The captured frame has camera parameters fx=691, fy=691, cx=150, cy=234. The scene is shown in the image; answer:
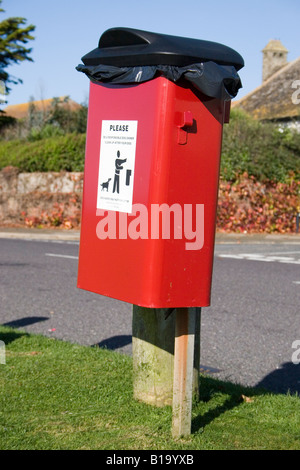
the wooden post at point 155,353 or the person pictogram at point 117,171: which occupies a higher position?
the person pictogram at point 117,171

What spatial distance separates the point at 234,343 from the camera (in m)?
6.45

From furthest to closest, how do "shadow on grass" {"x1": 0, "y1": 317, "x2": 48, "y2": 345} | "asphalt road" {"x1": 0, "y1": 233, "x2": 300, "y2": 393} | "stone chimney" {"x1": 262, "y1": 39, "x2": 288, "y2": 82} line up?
"stone chimney" {"x1": 262, "y1": 39, "x2": 288, "y2": 82}, "shadow on grass" {"x1": 0, "y1": 317, "x2": 48, "y2": 345}, "asphalt road" {"x1": 0, "y1": 233, "x2": 300, "y2": 393}

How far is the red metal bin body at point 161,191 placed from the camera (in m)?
3.36

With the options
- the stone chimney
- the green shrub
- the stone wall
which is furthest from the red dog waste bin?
the stone chimney

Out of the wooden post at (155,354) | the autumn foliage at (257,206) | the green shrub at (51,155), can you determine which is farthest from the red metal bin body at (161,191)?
the green shrub at (51,155)

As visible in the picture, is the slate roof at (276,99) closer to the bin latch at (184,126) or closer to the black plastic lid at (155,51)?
the black plastic lid at (155,51)

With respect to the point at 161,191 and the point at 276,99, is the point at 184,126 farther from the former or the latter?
the point at 276,99

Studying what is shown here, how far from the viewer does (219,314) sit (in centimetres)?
784

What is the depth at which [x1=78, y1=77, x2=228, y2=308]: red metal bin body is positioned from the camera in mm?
3363

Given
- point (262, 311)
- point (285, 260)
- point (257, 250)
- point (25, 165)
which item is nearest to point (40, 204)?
point (25, 165)

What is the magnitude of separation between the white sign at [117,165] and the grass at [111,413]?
115cm

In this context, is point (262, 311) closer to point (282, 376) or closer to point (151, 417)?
point (282, 376)

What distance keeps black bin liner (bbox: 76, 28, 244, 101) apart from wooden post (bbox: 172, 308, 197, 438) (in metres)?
1.16

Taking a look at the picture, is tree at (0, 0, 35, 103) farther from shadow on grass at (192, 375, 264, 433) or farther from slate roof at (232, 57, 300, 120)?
shadow on grass at (192, 375, 264, 433)
